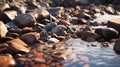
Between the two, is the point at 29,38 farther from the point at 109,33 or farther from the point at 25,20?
the point at 109,33

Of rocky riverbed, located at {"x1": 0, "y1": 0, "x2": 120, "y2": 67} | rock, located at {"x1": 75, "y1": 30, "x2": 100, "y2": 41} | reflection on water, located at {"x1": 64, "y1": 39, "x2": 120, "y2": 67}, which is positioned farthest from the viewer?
rock, located at {"x1": 75, "y1": 30, "x2": 100, "y2": 41}

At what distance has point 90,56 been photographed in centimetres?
773

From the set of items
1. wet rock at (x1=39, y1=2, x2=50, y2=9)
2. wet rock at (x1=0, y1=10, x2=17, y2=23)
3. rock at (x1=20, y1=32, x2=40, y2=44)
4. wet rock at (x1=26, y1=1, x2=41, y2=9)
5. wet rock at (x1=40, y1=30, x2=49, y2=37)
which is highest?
wet rock at (x1=39, y1=2, x2=50, y2=9)

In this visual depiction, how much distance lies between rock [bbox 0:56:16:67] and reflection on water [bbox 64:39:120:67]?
4.36 ft

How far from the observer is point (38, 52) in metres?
7.97

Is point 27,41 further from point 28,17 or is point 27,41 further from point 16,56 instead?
point 28,17

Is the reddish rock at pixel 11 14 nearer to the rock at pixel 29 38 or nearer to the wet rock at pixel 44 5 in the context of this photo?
the rock at pixel 29 38

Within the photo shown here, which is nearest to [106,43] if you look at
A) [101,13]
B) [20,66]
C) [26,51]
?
[26,51]

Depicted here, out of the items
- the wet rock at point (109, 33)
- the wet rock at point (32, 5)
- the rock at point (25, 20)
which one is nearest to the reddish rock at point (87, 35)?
the wet rock at point (109, 33)

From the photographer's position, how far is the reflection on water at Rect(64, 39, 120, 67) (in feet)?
23.4

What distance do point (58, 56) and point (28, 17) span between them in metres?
3.37

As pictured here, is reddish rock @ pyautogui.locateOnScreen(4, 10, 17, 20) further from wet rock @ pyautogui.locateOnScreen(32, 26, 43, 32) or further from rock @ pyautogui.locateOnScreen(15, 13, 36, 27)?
wet rock @ pyautogui.locateOnScreen(32, 26, 43, 32)

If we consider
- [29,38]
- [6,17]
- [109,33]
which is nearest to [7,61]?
[29,38]

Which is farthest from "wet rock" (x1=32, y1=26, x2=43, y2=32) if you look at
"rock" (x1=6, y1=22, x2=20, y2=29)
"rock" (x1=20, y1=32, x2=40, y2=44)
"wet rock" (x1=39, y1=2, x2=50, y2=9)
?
"wet rock" (x1=39, y1=2, x2=50, y2=9)
